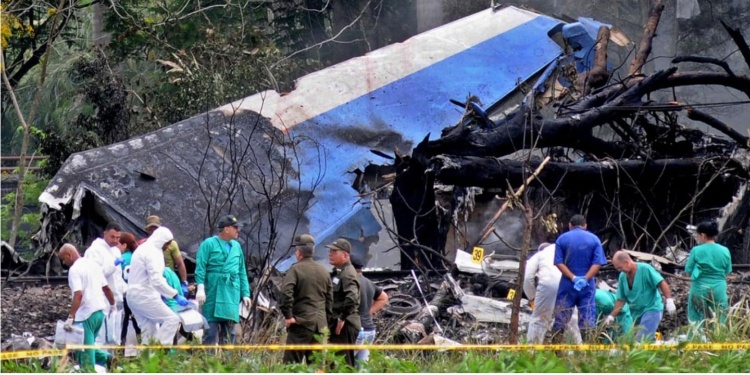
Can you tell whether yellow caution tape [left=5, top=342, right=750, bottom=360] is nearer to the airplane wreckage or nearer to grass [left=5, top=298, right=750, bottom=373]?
grass [left=5, top=298, right=750, bottom=373]

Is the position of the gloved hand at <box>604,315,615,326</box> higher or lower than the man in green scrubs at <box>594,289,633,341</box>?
higher

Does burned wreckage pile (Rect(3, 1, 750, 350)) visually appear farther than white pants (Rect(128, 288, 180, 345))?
Yes

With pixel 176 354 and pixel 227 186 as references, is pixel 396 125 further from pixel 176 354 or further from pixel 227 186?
pixel 176 354

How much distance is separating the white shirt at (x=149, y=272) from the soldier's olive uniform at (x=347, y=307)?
1645 millimetres

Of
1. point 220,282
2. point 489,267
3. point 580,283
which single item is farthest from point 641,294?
point 220,282

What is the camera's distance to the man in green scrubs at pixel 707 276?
978 cm

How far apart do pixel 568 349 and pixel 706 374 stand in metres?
1.56

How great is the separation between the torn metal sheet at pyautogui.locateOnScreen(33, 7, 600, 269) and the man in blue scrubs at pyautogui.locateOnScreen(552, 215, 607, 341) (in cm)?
314

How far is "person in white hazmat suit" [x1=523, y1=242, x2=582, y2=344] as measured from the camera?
957 cm

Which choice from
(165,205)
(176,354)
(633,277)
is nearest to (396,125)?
(165,205)

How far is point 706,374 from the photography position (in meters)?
6.09

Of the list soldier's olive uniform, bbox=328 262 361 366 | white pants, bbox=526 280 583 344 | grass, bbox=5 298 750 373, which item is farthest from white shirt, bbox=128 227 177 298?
white pants, bbox=526 280 583 344

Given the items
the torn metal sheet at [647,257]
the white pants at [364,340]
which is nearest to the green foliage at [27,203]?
the torn metal sheet at [647,257]

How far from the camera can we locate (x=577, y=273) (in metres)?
9.72
